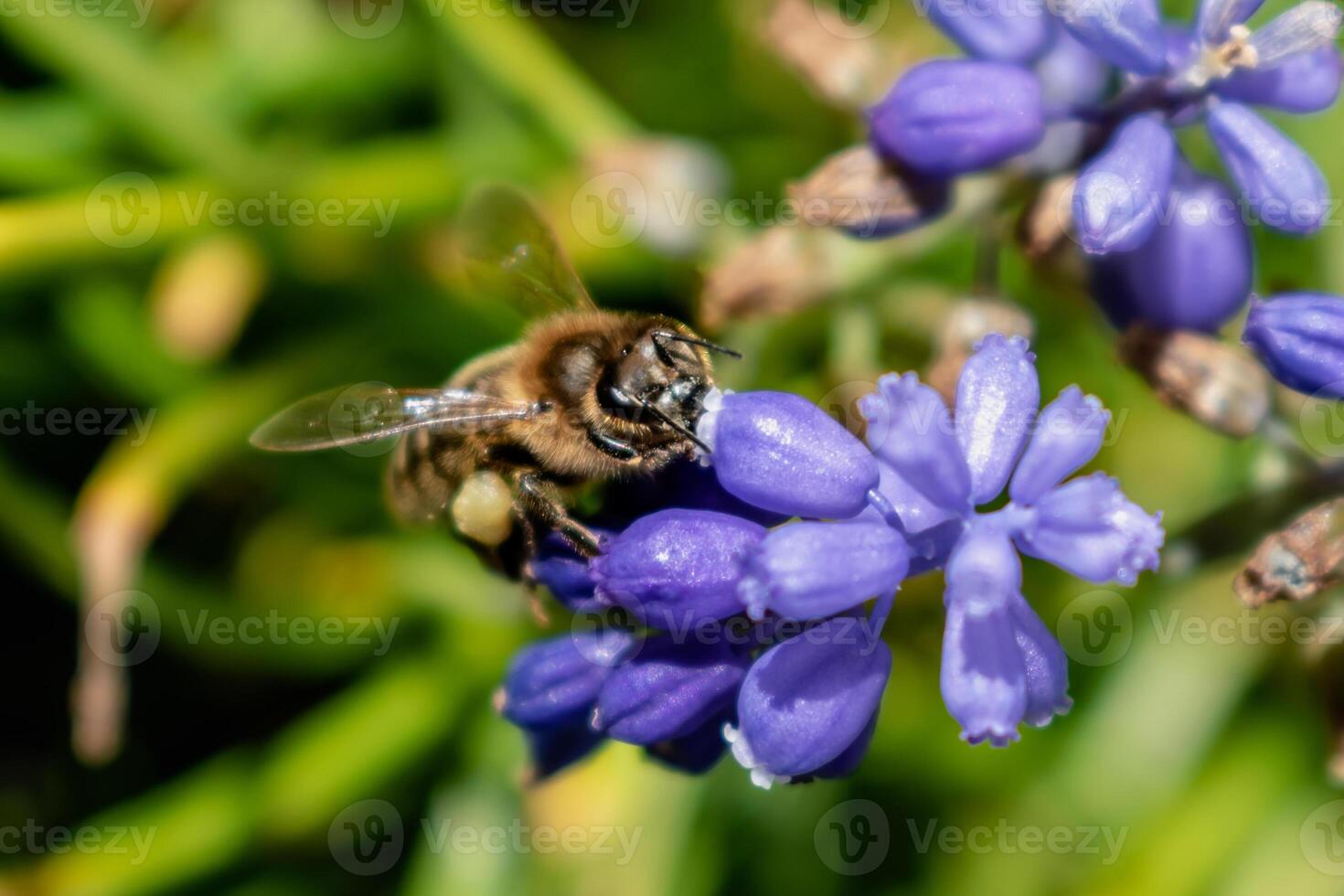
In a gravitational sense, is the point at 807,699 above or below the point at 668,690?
above

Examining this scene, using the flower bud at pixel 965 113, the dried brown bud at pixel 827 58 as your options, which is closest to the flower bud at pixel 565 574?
the flower bud at pixel 965 113

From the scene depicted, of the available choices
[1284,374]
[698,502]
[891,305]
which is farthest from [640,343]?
[891,305]

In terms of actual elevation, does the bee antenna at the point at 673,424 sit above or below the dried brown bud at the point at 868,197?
below

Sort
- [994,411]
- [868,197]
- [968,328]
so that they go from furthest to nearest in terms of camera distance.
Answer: [968,328] → [868,197] → [994,411]

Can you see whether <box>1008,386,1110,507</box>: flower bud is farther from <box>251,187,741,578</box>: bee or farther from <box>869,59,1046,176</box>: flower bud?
<box>869,59,1046,176</box>: flower bud

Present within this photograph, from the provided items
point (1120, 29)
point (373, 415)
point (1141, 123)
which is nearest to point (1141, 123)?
point (1141, 123)

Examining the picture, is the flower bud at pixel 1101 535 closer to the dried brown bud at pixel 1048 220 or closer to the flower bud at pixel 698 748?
the flower bud at pixel 698 748

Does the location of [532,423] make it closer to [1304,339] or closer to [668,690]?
[668,690]
